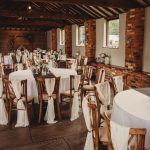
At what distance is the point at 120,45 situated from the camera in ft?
25.6

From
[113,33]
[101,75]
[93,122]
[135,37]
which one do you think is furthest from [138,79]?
[93,122]

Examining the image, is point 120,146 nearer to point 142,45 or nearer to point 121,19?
point 142,45

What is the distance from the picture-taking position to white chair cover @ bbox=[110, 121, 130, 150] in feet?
5.77

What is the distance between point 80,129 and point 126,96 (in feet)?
4.38

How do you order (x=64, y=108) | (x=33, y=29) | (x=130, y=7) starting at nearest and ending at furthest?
(x=64, y=108), (x=130, y=7), (x=33, y=29)

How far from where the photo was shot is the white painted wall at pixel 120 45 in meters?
7.59

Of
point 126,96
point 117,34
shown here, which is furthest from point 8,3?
point 126,96

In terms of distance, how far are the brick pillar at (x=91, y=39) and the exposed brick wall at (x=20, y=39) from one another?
8.65 meters

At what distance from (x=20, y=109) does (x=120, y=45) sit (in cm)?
471

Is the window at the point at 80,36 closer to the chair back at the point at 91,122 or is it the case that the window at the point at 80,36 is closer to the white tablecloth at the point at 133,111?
the white tablecloth at the point at 133,111

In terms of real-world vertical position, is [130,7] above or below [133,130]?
above

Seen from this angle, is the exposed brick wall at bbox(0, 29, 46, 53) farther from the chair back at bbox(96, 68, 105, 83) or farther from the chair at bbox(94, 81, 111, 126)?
the chair at bbox(94, 81, 111, 126)

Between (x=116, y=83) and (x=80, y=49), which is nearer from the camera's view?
(x=116, y=83)

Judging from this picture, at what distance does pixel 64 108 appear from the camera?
5.26 meters
